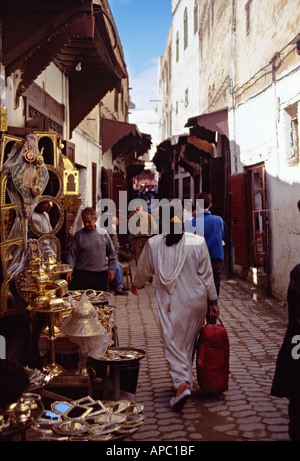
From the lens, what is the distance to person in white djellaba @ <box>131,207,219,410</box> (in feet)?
14.8

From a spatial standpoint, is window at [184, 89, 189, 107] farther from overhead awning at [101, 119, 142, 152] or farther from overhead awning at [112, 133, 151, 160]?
overhead awning at [101, 119, 142, 152]

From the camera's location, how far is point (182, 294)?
454 cm

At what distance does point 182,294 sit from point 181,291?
0.03 m

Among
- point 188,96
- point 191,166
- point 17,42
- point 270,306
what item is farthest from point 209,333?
point 188,96

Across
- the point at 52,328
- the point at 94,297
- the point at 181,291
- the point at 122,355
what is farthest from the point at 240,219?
the point at 52,328

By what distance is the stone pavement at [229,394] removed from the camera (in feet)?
12.4

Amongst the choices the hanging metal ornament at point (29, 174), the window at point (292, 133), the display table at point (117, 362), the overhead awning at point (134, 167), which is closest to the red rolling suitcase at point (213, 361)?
the display table at point (117, 362)

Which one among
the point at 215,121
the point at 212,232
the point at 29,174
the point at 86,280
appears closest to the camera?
the point at 29,174

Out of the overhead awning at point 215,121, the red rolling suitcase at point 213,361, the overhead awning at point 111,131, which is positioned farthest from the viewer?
the overhead awning at point 111,131

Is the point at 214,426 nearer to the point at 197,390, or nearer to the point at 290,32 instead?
the point at 197,390

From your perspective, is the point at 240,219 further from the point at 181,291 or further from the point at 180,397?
the point at 180,397

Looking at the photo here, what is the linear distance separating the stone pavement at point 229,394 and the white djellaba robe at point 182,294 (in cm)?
38

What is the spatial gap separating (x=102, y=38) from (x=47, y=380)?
5857 millimetres

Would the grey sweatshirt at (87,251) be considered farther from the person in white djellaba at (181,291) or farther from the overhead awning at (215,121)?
the overhead awning at (215,121)
